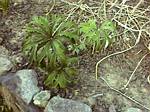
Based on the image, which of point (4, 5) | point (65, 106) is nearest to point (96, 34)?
point (65, 106)

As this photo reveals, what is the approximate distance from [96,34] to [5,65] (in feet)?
1.80

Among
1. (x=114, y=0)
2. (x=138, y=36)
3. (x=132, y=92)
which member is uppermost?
(x=114, y=0)

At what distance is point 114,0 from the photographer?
104 inches

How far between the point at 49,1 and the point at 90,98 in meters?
0.81

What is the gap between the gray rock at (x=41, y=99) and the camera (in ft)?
7.11

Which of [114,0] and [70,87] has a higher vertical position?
[114,0]

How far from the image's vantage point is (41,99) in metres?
2.17

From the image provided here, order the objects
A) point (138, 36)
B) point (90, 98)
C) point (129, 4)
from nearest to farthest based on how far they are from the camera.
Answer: point (90, 98)
point (138, 36)
point (129, 4)

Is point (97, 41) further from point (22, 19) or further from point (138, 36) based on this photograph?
point (22, 19)

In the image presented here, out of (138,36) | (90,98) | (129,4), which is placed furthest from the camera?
(129,4)

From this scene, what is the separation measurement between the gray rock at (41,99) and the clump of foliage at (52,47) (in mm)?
60

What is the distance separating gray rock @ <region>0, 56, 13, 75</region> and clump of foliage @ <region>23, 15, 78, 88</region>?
0.40 feet

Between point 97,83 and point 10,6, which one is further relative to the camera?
point 10,6

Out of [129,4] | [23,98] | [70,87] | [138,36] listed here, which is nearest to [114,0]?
[129,4]
